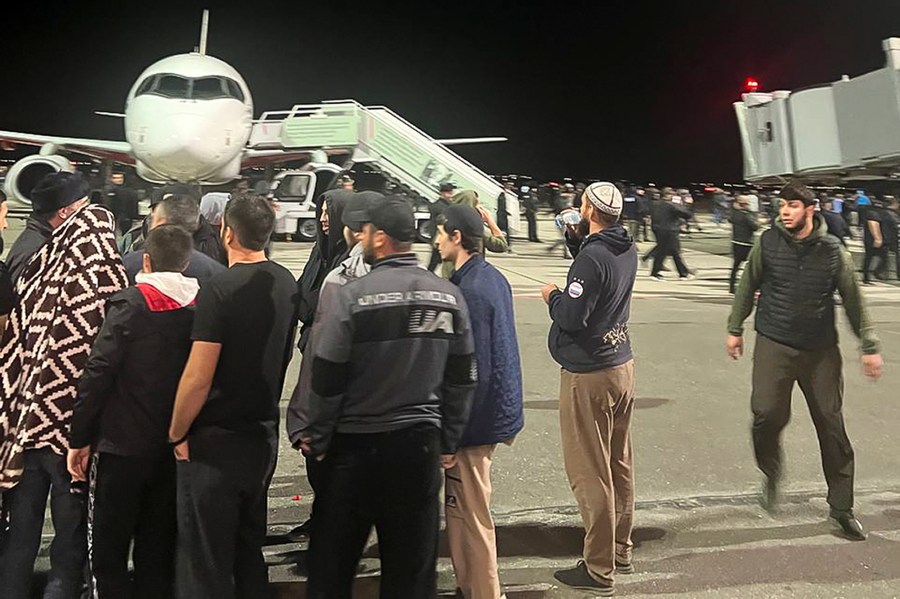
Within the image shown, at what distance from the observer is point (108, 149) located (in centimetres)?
1805

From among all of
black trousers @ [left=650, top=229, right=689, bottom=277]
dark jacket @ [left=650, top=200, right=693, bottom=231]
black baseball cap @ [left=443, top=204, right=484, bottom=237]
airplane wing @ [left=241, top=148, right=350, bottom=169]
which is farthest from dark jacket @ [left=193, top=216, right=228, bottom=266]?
airplane wing @ [left=241, top=148, right=350, bottom=169]

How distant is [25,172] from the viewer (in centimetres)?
1558

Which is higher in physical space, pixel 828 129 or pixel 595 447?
pixel 828 129

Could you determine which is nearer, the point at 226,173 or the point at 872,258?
the point at 872,258

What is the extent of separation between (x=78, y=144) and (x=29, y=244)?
1642 centimetres

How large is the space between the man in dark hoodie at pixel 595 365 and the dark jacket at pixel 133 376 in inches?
62.4

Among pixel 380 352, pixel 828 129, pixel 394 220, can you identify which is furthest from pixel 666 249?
pixel 380 352

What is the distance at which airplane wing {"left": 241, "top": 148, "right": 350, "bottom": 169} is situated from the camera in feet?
64.6

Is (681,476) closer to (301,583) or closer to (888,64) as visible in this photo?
(301,583)

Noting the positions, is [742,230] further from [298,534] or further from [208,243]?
[298,534]

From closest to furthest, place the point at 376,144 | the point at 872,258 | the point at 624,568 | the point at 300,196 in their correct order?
1. the point at 624,568
2. the point at 872,258
3. the point at 300,196
4. the point at 376,144

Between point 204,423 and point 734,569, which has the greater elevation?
point 204,423

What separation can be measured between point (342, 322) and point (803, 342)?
8.90ft

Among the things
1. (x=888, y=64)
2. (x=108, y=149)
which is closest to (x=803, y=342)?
(x=888, y=64)
